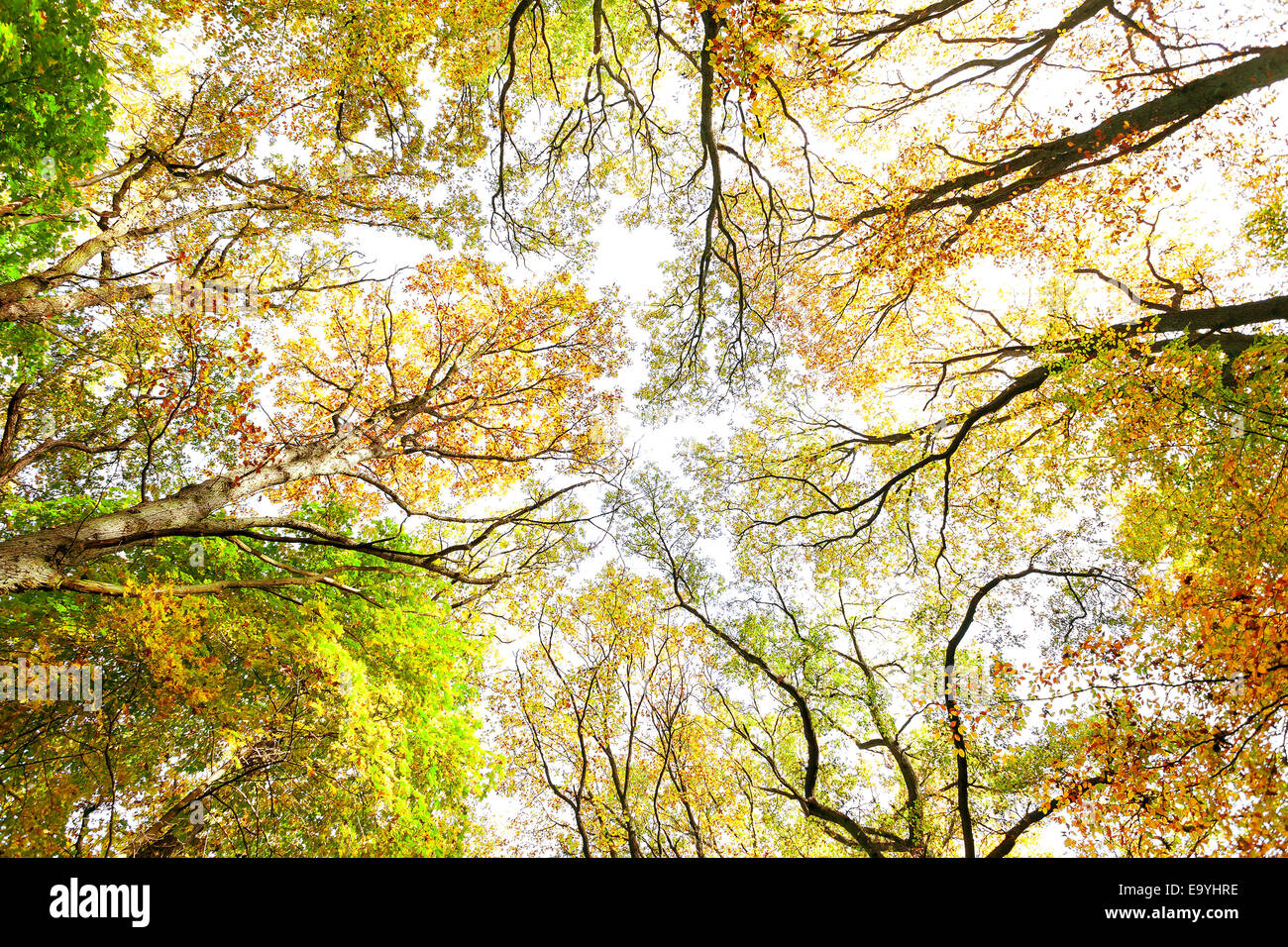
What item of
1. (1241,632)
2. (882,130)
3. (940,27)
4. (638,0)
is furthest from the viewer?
(882,130)

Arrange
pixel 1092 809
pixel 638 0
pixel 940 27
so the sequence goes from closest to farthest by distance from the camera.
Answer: pixel 1092 809 → pixel 638 0 → pixel 940 27

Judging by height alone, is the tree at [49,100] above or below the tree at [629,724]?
above

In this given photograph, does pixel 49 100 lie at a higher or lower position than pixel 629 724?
higher

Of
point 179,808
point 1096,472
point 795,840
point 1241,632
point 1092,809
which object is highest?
point 1096,472

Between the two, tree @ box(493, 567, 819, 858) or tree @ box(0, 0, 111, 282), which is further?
tree @ box(493, 567, 819, 858)

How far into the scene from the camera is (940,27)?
9.92 metres

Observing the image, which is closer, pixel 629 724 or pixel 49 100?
pixel 49 100

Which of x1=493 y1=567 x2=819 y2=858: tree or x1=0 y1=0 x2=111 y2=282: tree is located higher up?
x1=0 y1=0 x2=111 y2=282: tree

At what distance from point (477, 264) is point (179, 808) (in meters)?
11.0

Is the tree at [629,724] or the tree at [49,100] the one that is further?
the tree at [629,724]
